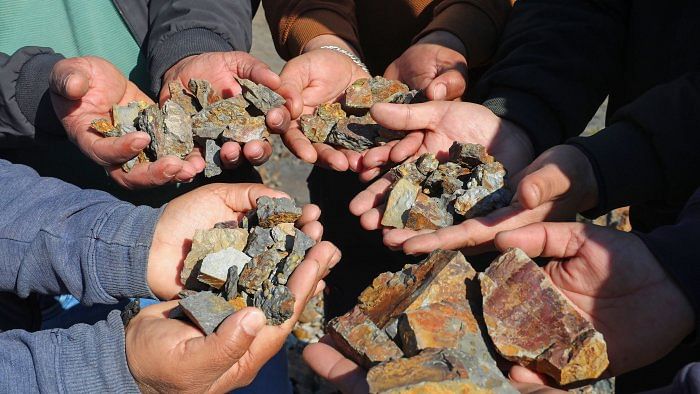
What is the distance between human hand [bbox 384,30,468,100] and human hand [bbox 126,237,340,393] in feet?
3.89

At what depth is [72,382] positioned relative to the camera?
72.9 inches

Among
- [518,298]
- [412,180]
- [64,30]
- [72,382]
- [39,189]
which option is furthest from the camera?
[64,30]

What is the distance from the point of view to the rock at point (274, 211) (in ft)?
7.47

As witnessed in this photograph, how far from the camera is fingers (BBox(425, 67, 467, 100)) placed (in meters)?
2.88

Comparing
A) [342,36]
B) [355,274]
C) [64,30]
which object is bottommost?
[355,274]

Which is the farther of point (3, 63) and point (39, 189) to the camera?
point (3, 63)

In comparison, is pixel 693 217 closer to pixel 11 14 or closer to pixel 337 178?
pixel 337 178

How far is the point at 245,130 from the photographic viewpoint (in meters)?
2.81

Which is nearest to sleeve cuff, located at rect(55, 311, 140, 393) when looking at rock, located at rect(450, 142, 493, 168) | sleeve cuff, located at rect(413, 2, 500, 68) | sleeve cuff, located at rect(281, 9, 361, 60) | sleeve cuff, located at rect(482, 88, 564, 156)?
rock, located at rect(450, 142, 493, 168)

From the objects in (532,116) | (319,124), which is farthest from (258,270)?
(532,116)

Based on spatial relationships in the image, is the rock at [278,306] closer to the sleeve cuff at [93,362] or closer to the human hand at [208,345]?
the human hand at [208,345]

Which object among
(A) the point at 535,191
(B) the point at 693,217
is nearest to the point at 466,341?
(A) the point at 535,191

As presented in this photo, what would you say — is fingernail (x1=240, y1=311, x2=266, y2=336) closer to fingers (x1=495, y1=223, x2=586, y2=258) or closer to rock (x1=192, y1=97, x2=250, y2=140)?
fingers (x1=495, y1=223, x2=586, y2=258)

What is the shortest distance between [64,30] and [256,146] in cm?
115
